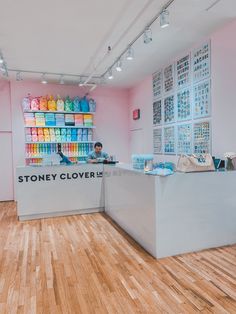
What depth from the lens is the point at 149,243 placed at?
126 inches

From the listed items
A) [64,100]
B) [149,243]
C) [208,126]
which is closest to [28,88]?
[64,100]

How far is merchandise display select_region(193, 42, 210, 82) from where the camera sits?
404 cm

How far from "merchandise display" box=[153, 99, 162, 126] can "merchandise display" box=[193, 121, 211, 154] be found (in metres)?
1.29

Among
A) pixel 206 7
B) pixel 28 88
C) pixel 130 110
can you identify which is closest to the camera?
pixel 206 7

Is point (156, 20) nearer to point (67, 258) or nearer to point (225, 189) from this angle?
point (225, 189)

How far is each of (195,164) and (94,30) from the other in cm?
245

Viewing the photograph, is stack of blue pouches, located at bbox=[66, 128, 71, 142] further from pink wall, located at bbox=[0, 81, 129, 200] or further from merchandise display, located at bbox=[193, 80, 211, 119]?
merchandise display, located at bbox=[193, 80, 211, 119]

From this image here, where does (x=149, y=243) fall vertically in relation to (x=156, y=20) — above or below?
below

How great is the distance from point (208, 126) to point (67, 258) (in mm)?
2943

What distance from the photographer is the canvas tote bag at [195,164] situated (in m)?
3.18

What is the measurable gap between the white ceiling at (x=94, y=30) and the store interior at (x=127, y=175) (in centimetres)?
2

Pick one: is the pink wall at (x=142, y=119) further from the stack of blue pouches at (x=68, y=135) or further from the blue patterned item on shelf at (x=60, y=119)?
the blue patterned item on shelf at (x=60, y=119)

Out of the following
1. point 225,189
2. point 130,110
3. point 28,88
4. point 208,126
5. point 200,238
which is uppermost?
point 28,88

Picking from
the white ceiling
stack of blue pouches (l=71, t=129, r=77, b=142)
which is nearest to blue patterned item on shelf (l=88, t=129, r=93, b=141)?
stack of blue pouches (l=71, t=129, r=77, b=142)
